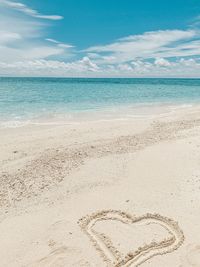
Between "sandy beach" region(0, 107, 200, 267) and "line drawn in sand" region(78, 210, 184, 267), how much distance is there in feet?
0.05

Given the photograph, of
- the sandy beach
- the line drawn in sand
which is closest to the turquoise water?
the sandy beach

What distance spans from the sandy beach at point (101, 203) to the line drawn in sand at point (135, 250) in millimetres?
16

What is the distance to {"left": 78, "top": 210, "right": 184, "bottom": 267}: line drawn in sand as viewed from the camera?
16.3ft

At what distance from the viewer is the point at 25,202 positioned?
22.7ft

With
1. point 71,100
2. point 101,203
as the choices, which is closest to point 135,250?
point 101,203

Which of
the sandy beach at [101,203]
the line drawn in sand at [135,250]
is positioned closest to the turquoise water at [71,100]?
the sandy beach at [101,203]

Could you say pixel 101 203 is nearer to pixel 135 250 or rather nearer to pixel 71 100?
pixel 135 250

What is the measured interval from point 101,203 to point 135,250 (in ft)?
5.84

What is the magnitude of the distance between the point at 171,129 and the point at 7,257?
35.5 feet

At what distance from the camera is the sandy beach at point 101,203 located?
512 centimetres

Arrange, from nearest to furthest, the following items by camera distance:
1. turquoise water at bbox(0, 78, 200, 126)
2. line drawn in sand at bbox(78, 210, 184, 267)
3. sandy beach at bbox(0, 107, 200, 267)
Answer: line drawn in sand at bbox(78, 210, 184, 267) → sandy beach at bbox(0, 107, 200, 267) → turquoise water at bbox(0, 78, 200, 126)

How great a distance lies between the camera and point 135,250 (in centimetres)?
514

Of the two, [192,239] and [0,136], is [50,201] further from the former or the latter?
[0,136]

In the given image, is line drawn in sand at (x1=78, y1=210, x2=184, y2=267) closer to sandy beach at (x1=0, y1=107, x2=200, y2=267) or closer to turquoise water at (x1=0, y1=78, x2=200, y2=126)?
sandy beach at (x1=0, y1=107, x2=200, y2=267)
